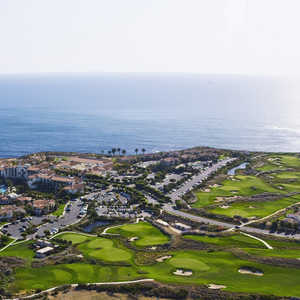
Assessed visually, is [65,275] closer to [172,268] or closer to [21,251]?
[21,251]

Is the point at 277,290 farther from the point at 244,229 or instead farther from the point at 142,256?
the point at 244,229

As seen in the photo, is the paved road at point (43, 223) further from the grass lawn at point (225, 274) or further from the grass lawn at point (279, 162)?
the grass lawn at point (279, 162)

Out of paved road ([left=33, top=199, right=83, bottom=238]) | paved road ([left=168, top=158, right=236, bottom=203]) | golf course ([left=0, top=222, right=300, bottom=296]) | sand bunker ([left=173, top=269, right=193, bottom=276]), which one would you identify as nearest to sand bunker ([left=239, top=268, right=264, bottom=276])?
golf course ([left=0, top=222, right=300, bottom=296])

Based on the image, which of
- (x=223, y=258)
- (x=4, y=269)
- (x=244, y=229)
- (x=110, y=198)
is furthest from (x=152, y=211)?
(x=4, y=269)

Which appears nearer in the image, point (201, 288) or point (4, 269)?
point (201, 288)

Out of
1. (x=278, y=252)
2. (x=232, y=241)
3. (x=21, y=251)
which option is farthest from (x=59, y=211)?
(x=278, y=252)
